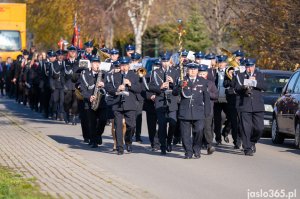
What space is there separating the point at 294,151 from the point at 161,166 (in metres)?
4.46

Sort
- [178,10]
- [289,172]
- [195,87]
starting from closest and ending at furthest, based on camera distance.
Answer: [289,172], [195,87], [178,10]

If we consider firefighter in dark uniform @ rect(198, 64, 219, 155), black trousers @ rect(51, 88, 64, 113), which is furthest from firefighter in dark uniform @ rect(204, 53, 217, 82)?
black trousers @ rect(51, 88, 64, 113)

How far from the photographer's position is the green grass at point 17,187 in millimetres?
12179

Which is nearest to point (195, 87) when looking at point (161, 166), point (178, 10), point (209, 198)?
point (161, 166)

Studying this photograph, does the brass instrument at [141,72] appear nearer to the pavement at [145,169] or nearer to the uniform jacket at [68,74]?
the pavement at [145,169]

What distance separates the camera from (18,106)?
125 ft

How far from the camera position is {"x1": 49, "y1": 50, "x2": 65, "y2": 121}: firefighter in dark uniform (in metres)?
29.1

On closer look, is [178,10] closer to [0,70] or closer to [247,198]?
[0,70]

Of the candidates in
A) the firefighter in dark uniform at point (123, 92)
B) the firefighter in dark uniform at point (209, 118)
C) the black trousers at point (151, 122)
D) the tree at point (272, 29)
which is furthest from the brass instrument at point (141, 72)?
the tree at point (272, 29)

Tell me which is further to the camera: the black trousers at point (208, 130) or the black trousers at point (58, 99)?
the black trousers at point (58, 99)

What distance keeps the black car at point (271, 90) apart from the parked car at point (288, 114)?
1.60m

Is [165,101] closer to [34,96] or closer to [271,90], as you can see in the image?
[271,90]

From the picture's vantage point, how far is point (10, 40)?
4881 centimetres

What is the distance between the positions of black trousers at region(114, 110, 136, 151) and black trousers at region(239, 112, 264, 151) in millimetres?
2053
